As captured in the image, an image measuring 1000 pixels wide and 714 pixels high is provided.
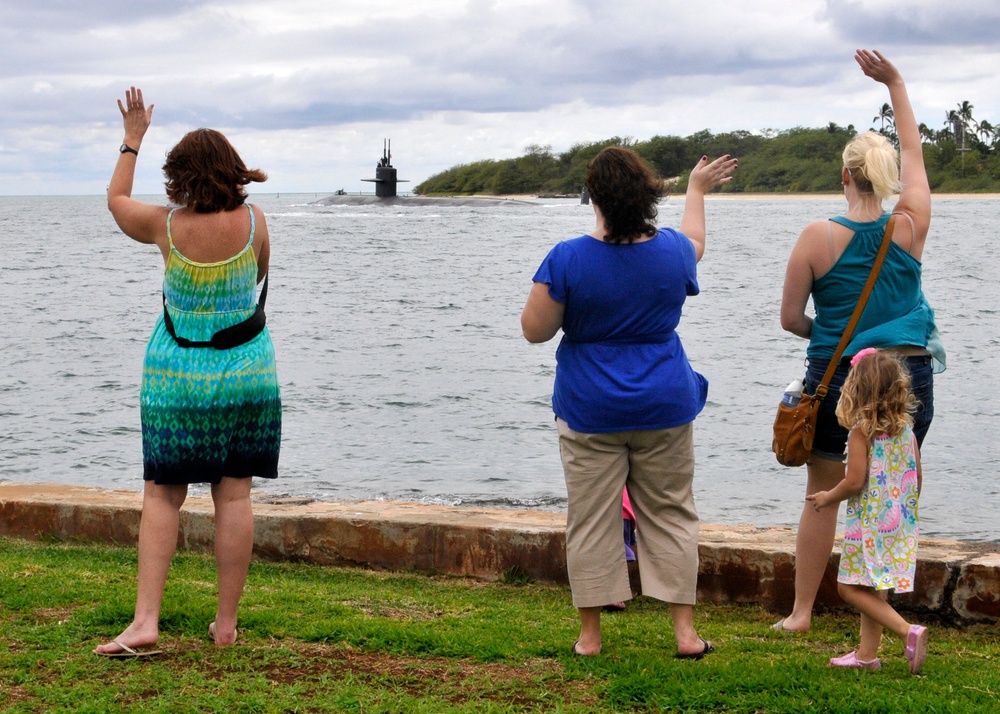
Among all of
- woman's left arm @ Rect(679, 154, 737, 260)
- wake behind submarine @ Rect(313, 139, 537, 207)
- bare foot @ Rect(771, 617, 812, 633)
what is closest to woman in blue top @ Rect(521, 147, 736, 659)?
woman's left arm @ Rect(679, 154, 737, 260)

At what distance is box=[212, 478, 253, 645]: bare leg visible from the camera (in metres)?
3.89

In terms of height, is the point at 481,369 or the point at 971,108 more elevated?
the point at 971,108

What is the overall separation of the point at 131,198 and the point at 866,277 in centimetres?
270

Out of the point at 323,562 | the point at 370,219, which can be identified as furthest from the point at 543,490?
the point at 370,219

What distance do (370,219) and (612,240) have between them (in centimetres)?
8132

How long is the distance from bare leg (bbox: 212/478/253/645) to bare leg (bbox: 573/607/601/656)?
1229mm

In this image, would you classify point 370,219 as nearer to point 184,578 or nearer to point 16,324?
point 16,324

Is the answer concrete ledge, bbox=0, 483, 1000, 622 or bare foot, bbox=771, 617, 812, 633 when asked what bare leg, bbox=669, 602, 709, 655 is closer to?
bare foot, bbox=771, 617, 812, 633

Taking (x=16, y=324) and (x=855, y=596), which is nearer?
(x=855, y=596)

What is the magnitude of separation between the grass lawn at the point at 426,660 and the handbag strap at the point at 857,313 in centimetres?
99

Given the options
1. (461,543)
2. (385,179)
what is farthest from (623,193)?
(385,179)

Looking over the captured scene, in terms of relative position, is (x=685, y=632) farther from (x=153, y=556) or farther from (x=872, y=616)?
(x=153, y=556)

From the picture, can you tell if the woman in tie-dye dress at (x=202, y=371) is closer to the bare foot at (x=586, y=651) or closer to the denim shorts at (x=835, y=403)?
the bare foot at (x=586, y=651)

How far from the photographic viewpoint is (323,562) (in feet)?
18.4
